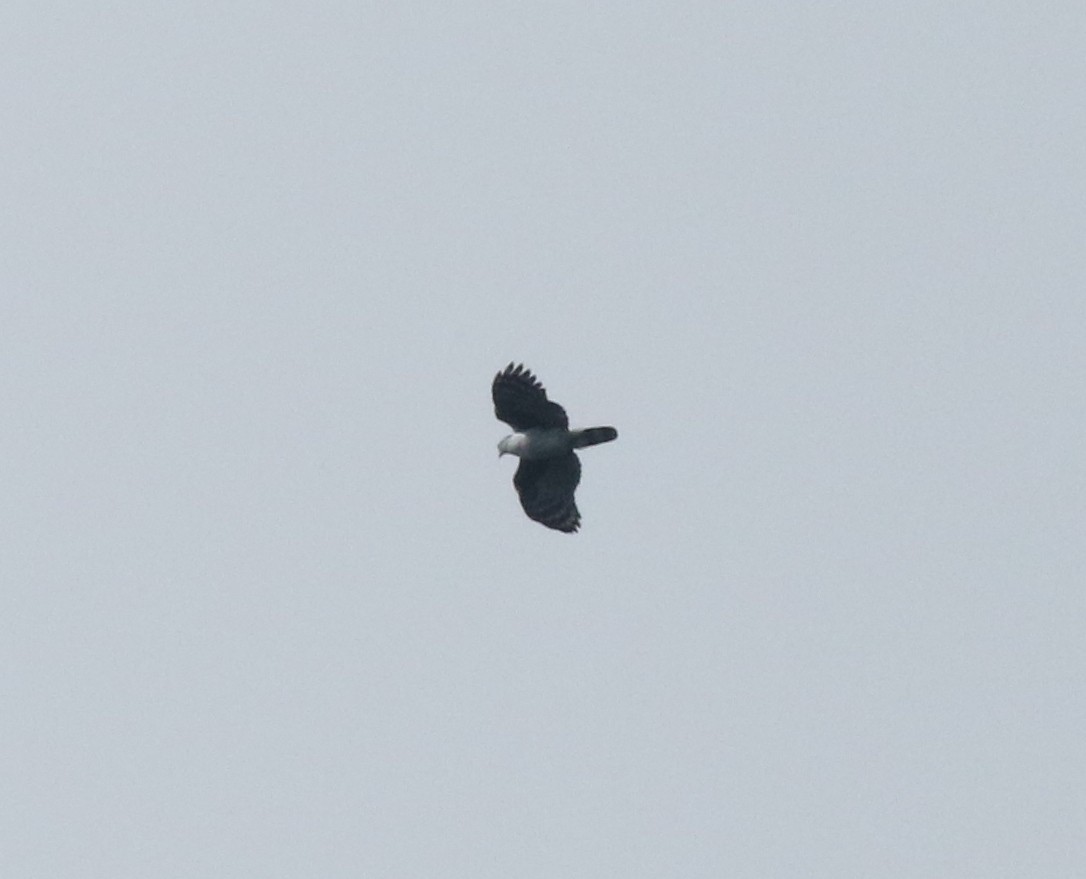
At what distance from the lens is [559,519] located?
2024 inches

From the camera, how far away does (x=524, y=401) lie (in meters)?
50.8

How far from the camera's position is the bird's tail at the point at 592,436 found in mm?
49781

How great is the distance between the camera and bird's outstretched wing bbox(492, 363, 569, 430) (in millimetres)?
50688

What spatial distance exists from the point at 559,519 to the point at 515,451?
2.24 meters

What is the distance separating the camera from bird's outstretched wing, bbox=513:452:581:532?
168 feet

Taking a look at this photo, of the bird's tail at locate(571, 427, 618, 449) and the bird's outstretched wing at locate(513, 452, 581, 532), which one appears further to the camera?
the bird's outstretched wing at locate(513, 452, 581, 532)

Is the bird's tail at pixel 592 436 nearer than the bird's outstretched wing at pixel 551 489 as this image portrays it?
Yes

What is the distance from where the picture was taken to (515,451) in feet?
168

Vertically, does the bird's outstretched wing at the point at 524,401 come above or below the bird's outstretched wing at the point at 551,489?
above

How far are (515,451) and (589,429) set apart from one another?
2.27 m

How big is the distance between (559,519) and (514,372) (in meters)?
4.20

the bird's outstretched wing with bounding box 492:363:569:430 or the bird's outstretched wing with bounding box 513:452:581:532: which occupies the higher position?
the bird's outstretched wing with bounding box 492:363:569:430

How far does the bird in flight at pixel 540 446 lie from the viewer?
50656mm

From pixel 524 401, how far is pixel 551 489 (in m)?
2.58
